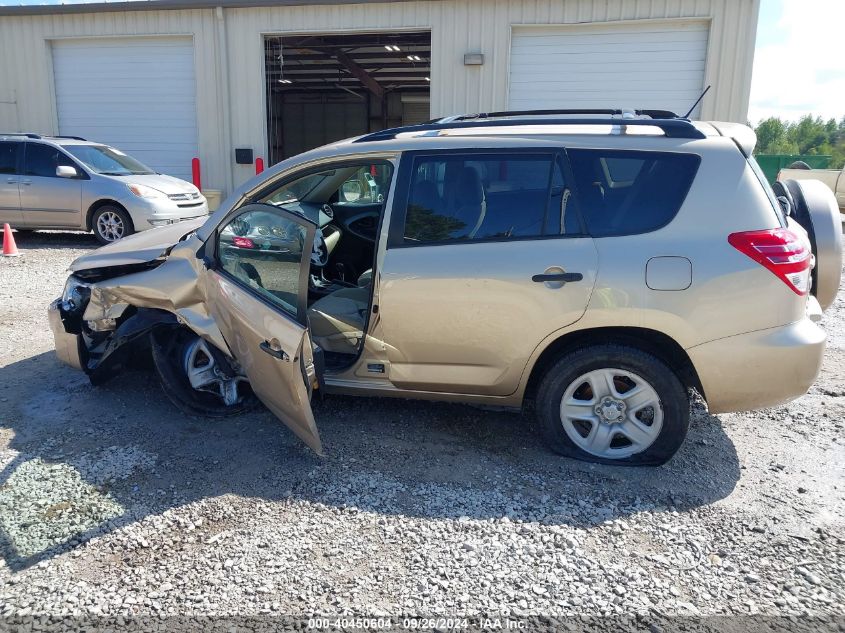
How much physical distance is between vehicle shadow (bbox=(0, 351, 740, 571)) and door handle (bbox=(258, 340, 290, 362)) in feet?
2.27

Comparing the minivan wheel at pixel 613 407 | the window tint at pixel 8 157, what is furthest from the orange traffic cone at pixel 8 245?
the minivan wheel at pixel 613 407

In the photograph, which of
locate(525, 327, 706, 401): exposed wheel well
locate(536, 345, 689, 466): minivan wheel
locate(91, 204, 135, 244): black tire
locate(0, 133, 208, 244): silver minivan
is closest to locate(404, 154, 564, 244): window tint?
locate(525, 327, 706, 401): exposed wheel well

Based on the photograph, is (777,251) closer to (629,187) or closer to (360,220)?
(629,187)

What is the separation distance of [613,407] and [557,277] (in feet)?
2.55

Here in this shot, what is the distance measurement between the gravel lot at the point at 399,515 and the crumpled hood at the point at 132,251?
917 millimetres

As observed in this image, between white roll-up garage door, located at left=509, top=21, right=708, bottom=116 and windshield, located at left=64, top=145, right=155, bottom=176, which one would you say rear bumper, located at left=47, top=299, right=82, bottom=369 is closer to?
windshield, located at left=64, top=145, right=155, bottom=176

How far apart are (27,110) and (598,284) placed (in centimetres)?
1554

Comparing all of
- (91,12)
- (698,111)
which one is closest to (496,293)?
(698,111)

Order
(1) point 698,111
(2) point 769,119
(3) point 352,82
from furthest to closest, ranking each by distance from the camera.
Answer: (2) point 769,119 → (3) point 352,82 → (1) point 698,111

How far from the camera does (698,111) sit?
12.1 m

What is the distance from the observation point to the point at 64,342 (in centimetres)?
438

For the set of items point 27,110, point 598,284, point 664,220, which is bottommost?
point 598,284

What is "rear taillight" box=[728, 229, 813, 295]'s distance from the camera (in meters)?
3.22

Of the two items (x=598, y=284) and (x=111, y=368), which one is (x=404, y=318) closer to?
(x=598, y=284)
